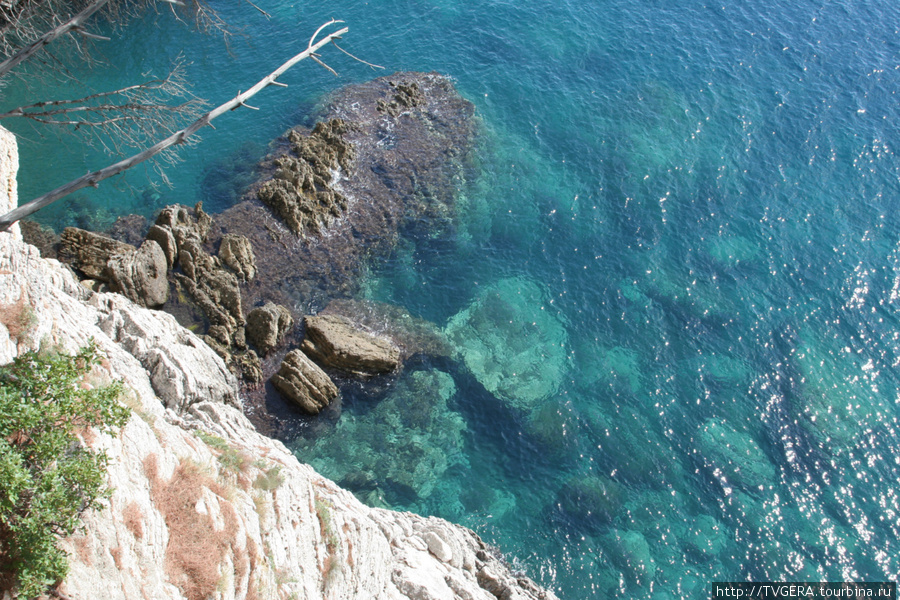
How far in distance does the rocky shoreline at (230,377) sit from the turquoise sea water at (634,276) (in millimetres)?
3302

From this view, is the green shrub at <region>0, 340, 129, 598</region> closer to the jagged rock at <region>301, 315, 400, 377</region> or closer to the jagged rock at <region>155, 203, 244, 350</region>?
the jagged rock at <region>155, 203, 244, 350</region>

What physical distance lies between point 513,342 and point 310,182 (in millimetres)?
18652

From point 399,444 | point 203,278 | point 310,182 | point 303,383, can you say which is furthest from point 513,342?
point 203,278

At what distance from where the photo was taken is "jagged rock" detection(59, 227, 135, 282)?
32.2 meters

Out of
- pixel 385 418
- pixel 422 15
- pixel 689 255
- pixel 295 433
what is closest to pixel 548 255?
pixel 689 255

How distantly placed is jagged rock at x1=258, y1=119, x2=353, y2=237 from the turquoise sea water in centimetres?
344

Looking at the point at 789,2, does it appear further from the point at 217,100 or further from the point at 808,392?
the point at 217,100

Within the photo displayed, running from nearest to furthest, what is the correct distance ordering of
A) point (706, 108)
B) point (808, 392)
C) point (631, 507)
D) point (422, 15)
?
point (631, 507), point (808, 392), point (706, 108), point (422, 15)

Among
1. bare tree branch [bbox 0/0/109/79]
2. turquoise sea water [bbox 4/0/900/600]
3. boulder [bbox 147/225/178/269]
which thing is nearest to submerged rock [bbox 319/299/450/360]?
turquoise sea water [bbox 4/0/900/600]

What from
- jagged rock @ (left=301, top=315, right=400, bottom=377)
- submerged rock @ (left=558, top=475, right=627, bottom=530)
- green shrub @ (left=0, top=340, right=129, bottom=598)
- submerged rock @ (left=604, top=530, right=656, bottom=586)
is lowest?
submerged rock @ (left=604, top=530, right=656, bottom=586)

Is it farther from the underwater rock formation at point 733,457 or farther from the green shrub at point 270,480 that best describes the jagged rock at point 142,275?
the underwater rock formation at point 733,457

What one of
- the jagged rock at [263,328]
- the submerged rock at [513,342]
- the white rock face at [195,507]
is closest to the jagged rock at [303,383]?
the jagged rock at [263,328]

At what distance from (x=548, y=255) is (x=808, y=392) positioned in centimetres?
1869

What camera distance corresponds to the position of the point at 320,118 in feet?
158
